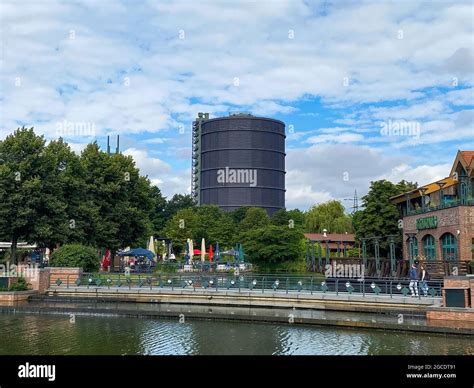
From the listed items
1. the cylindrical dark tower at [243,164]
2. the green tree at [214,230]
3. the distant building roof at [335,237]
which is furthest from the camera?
the cylindrical dark tower at [243,164]

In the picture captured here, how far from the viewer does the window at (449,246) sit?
3491cm

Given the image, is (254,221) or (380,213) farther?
(254,221)

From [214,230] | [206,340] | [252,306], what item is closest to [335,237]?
[214,230]

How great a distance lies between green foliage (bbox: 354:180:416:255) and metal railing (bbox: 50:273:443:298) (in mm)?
19338

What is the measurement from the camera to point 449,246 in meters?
35.7

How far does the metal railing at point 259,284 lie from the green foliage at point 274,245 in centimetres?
2527

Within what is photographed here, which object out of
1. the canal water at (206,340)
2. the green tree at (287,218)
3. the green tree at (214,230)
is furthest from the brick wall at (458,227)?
the green tree at (287,218)

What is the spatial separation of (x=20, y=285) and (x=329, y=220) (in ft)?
220

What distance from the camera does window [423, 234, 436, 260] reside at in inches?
1503

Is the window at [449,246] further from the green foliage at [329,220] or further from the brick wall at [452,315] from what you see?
the green foliage at [329,220]

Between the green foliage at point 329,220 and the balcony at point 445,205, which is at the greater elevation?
the green foliage at point 329,220

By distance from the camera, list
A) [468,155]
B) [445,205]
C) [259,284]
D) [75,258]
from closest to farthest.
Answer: [259,284] < [75,258] < [445,205] < [468,155]

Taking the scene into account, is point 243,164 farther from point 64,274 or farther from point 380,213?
point 64,274

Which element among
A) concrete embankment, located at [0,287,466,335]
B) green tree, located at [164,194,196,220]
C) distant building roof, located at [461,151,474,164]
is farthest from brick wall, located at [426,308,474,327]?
green tree, located at [164,194,196,220]
